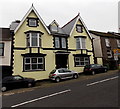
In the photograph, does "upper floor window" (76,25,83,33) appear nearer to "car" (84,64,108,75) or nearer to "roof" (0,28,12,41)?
"car" (84,64,108,75)

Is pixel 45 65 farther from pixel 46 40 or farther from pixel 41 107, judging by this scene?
pixel 41 107

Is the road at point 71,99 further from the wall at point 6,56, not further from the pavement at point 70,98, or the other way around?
the wall at point 6,56

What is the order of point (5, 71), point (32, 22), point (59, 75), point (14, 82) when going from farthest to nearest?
point (32, 22)
point (5, 71)
point (59, 75)
point (14, 82)

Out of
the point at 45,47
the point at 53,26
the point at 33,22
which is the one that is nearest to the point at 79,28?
the point at 53,26

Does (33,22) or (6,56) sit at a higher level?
(33,22)

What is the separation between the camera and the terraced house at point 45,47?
15.9m

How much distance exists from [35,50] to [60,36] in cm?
535

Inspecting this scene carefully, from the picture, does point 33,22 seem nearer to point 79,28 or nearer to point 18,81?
point 79,28

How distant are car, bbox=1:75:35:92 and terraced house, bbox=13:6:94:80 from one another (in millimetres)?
2950

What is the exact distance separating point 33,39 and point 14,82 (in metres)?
7.13

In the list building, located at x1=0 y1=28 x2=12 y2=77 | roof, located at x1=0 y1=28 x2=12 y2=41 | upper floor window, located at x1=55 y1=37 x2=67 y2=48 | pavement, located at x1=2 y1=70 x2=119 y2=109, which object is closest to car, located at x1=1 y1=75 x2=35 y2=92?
pavement, located at x1=2 y1=70 x2=119 y2=109

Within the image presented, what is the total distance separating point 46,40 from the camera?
699 inches

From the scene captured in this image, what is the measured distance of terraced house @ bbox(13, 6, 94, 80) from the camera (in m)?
15.9

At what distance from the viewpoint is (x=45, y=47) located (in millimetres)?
17453
